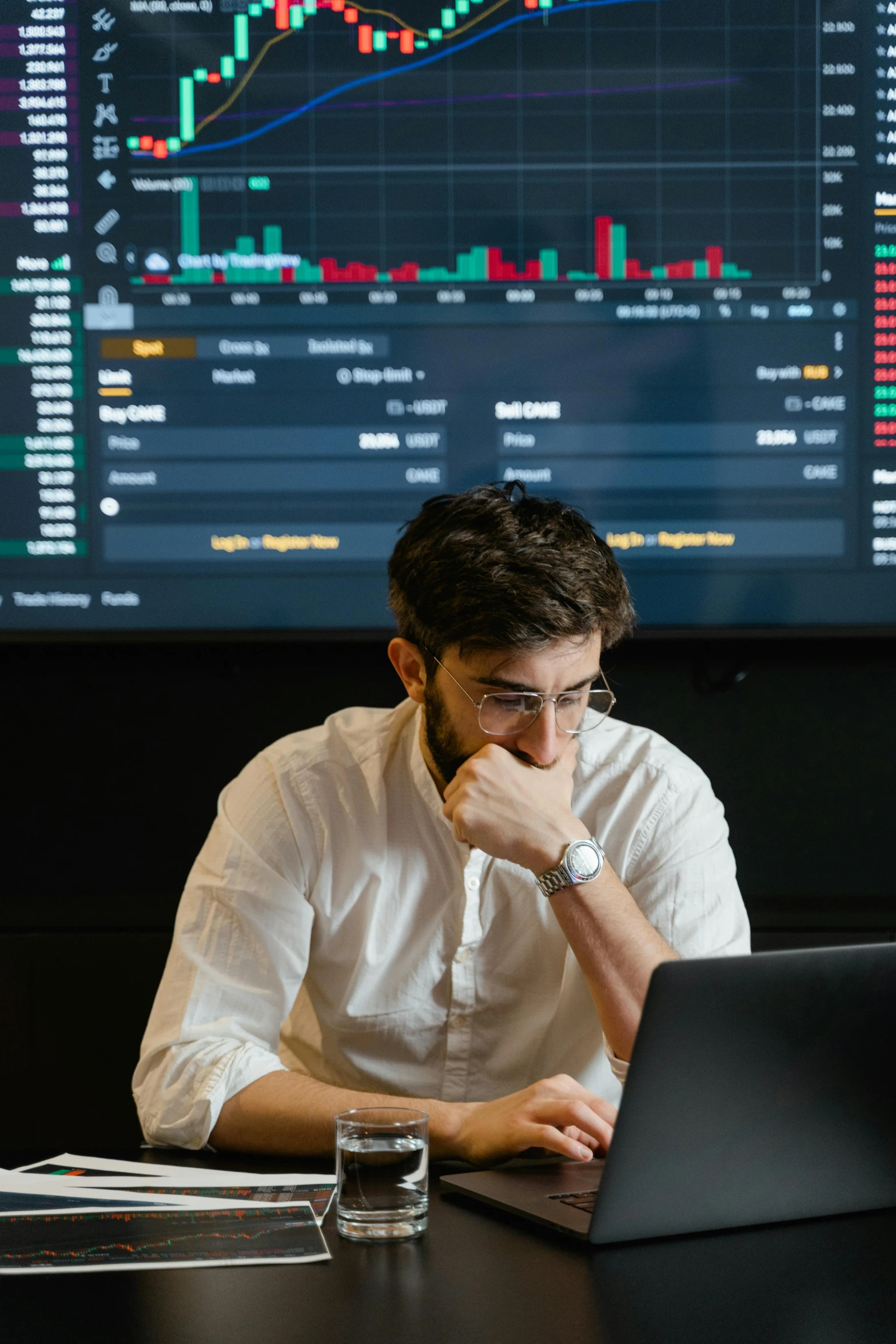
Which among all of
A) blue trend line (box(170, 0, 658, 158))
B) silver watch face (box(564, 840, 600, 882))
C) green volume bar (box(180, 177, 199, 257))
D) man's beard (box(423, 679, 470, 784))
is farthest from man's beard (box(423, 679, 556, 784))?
blue trend line (box(170, 0, 658, 158))

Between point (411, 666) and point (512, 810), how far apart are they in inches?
10.5

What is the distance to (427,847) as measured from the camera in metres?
1.58

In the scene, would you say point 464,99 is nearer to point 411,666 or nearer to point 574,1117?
point 411,666

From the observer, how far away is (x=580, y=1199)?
3.17 feet

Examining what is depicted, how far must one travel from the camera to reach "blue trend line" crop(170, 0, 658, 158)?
207 cm

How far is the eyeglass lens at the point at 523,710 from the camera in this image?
1.44 meters

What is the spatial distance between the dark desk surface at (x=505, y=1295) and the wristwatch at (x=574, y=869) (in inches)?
18.8

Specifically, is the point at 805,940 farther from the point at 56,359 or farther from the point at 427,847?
the point at 56,359

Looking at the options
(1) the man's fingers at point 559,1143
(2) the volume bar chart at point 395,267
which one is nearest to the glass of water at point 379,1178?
(1) the man's fingers at point 559,1143

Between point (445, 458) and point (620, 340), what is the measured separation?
35cm

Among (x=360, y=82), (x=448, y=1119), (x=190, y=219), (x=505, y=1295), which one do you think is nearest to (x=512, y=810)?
(x=448, y=1119)

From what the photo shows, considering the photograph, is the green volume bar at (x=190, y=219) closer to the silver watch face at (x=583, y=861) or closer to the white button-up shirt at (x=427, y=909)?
the white button-up shirt at (x=427, y=909)

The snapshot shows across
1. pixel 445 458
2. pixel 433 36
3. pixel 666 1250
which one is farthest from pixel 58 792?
pixel 666 1250

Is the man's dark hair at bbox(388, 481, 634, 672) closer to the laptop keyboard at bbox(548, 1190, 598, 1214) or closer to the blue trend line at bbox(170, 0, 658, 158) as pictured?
the laptop keyboard at bbox(548, 1190, 598, 1214)
